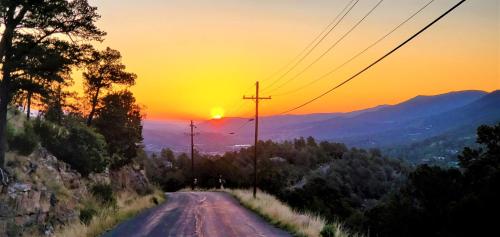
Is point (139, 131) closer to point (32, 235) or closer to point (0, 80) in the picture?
point (0, 80)

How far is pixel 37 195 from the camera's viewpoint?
23.3m

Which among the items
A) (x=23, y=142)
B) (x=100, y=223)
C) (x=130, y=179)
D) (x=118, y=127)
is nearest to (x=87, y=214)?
(x=100, y=223)

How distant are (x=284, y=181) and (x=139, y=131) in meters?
31.6

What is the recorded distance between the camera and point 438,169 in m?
42.0

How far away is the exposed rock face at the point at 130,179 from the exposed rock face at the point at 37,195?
55.1ft

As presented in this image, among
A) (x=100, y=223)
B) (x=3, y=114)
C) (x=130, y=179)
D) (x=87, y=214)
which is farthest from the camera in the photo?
(x=130, y=179)

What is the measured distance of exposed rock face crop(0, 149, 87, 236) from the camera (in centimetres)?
2098

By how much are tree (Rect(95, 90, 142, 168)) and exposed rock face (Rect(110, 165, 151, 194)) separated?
1.08m

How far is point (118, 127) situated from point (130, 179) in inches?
247

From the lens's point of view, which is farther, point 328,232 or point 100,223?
point 100,223

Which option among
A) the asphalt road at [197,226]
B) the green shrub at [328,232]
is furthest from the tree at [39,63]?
the green shrub at [328,232]

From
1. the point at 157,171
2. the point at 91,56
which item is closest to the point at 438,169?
the point at 91,56

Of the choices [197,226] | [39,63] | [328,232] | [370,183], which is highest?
[39,63]

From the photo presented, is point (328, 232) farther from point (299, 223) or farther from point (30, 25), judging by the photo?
→ point (30, 25)
